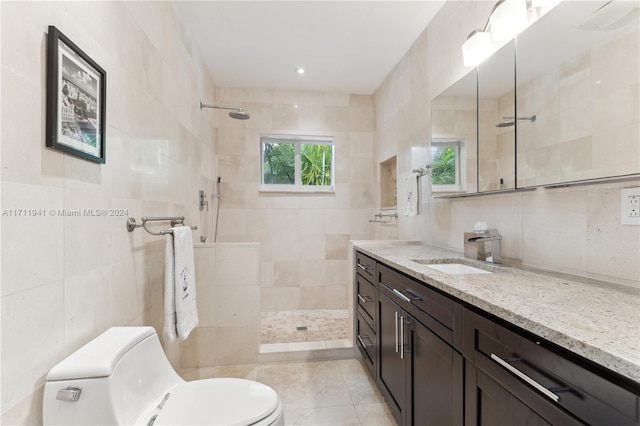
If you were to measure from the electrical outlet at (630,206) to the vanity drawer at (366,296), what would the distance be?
1244 mm

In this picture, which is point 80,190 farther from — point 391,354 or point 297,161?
point 297,161

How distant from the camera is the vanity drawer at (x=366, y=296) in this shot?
1963 millimetres

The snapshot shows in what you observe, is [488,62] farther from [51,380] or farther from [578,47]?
[51,380]

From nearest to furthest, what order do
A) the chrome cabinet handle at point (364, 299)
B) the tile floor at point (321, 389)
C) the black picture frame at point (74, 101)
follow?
the black picture frame at point (74, 101) < the tile floor at point (321, 389) < the chrome cabinet handle at point (364, 299)

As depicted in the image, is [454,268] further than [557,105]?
Yes

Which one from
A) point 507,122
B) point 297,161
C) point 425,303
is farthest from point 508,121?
point 297,161

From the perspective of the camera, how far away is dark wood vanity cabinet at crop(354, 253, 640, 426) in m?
0.58

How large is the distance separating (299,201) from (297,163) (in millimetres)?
499

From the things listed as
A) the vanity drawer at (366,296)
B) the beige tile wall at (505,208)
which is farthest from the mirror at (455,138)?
the vanity drawer at (366,296)

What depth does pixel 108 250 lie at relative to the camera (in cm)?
127

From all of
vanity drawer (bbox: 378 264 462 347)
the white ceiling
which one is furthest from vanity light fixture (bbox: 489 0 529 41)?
vanity drawer (bbox: 378 264 462 347)

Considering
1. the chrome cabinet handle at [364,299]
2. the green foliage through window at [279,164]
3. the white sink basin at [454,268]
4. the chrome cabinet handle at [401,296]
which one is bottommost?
the chrome cabinet handle at [364,299]

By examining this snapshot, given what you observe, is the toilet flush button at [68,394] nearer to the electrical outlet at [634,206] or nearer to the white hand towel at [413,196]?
the electrical outlet at [634,206]

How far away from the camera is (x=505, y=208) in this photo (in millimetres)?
1565
